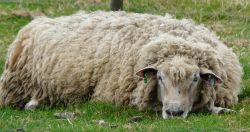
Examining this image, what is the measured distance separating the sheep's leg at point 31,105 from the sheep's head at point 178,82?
2.23 meters

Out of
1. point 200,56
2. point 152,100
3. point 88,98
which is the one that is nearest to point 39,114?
point 88,98

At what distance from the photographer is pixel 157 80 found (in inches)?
372

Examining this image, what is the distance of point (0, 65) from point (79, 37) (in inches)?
120

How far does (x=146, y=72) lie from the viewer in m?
9.39

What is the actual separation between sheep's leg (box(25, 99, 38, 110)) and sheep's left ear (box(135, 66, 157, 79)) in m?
2.18


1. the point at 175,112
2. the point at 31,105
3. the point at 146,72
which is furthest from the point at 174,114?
the point at 31,105

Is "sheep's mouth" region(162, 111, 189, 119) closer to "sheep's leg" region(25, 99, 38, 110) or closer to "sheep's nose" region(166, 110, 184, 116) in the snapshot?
"sheep's nose" region(166, 110, 184, 116)

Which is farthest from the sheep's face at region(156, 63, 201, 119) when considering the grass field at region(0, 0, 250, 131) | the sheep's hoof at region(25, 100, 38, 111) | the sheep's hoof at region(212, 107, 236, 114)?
the sheep's hoof at region(25, 100, 38, 111)

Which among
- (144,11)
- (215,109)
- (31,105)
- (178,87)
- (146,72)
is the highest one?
(144,11)

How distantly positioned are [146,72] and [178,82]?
1.75 feet

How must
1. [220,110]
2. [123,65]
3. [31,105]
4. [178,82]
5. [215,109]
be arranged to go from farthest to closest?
[31,105]
[123,65]
[215,109]
[220,110]
[178,82]

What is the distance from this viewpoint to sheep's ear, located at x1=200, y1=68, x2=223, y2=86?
30.2ft

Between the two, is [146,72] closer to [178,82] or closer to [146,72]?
[146,72]

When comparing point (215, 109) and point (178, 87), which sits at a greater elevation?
point (178, 87)
